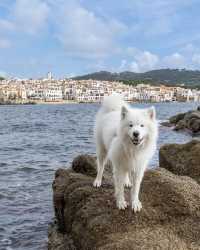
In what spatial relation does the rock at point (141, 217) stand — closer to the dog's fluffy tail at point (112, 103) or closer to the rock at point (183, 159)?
the dog's fluffy tail at point (112, 103)

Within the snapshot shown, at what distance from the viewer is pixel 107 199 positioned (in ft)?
26.2

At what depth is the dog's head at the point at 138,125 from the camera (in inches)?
272

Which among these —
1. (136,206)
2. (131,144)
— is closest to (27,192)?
(136,206)

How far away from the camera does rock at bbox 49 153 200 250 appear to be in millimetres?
6590

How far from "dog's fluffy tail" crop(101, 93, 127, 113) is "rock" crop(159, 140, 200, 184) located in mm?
3164

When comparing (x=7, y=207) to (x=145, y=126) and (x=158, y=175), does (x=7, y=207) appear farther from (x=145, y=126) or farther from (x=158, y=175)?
(x=145, y=126)

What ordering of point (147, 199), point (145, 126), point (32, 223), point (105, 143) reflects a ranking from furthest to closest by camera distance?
point (32, 223)
point (105, 143)
point (147, 199)
point (145, 126)

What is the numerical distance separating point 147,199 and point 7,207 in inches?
261

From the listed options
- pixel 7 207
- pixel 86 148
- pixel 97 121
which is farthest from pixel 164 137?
pixel 97 121

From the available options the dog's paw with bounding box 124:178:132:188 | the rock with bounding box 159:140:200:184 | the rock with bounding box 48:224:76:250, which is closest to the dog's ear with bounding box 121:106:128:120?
the dog's paw with bounding box 124:178:132:188

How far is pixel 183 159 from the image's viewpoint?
40.1 feet

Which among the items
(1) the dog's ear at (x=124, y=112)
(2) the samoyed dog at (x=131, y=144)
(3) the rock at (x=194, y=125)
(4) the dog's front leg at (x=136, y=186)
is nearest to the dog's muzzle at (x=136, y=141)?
(2) the samoyed dog at (x=131, y=144)

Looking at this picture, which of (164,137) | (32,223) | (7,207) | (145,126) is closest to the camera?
(145,126)

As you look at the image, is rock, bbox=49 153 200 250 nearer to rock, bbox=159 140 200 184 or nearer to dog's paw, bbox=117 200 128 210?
dog's paw, bbox=117 200 128 210
